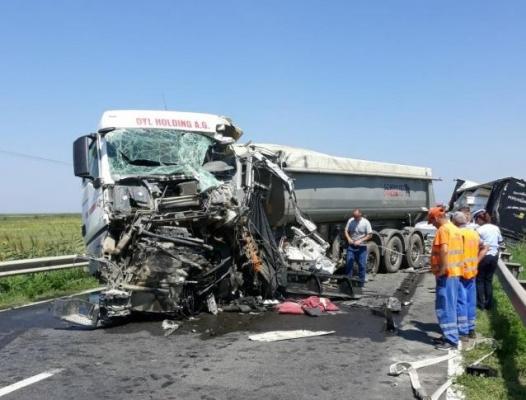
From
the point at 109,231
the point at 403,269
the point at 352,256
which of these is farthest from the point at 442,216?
the point at 403,269

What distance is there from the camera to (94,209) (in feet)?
27.3

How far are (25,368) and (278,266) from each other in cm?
462

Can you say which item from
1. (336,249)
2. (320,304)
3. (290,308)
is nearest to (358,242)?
(336,249)

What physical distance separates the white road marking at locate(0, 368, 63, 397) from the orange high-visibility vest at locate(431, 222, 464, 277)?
13.8 ft

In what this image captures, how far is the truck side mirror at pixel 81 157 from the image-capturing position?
827 centimetres

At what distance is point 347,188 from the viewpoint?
13391mm

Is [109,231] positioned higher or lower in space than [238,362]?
higher

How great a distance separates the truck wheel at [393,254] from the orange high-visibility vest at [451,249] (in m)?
7.80

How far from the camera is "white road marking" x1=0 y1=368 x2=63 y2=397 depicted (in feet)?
16.5

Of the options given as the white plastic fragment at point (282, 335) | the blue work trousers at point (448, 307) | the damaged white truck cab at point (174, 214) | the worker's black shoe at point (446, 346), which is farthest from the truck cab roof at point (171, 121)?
the worker's black shoe at point (446, 346)

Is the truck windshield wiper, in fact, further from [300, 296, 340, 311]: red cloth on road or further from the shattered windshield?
[300, 296, 340, 311]: red cloth on road

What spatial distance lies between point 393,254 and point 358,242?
2982mm

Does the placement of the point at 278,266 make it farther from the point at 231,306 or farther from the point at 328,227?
the point at 328,227

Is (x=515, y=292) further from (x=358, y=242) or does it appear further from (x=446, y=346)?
(x=358, y=242)
